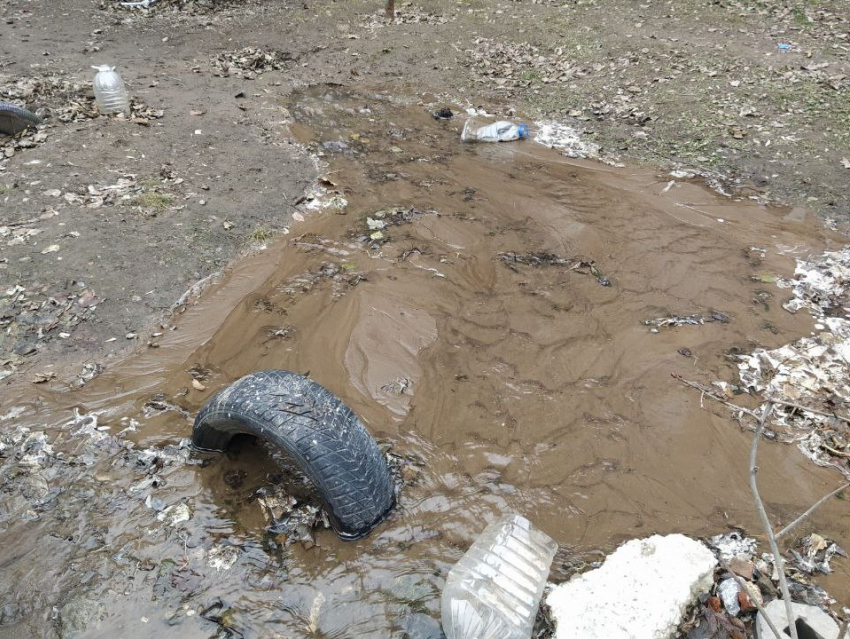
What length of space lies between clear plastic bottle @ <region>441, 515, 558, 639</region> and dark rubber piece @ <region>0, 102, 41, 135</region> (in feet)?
23.3

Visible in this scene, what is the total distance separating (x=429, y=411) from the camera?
3555 mm

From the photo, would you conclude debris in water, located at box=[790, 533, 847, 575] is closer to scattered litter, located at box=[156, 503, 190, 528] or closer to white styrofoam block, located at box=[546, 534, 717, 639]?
white styrofoam block, located at box=[546, 534, 717, 639]

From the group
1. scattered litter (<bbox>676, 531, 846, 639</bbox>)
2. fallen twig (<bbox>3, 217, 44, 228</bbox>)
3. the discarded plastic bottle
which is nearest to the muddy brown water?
scattered litter (<bbox>676, 531, 846, 639</bbox>)

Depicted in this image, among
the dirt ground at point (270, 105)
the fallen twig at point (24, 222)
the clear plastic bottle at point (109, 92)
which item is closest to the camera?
the dirt ground at point (270, 105)

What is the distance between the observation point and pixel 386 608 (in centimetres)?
255

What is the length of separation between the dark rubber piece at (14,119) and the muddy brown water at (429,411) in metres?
3.91

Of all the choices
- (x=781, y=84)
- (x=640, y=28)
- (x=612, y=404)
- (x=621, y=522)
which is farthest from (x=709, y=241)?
(x=640, y=28)

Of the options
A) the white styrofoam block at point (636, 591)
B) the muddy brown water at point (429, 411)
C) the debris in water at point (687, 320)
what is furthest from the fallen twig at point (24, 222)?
the debris in water at point (687, 320)

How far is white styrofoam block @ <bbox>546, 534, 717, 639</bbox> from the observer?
2451 millimetres

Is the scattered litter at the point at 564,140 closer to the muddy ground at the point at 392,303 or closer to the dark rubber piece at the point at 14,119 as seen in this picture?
the muddy ground at the point at 392,303

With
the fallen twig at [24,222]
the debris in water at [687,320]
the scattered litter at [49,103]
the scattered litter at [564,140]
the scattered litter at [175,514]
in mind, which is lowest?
the scattered litter at [175,514]

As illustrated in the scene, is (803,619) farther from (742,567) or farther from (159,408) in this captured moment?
(159,408)

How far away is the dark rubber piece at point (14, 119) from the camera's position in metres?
6.11

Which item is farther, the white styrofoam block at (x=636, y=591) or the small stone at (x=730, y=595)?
the small stone at (x=730, y=595)
